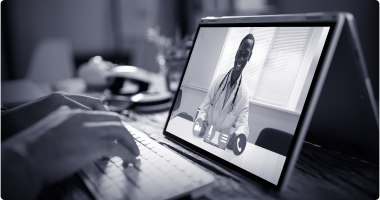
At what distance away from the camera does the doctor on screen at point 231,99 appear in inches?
19.3

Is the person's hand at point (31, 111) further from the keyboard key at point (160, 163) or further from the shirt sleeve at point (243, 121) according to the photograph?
the shirt sleeve at point (243, 121)

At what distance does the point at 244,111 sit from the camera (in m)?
0.48

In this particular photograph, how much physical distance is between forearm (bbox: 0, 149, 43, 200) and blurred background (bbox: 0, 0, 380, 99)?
178 cm

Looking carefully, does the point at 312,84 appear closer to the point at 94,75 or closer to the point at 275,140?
the point at 275,140

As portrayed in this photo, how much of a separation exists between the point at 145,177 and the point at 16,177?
0.20 metres

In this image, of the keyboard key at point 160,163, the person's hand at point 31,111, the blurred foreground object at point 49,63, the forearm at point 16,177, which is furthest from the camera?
the blurred foreground object at point 49,63

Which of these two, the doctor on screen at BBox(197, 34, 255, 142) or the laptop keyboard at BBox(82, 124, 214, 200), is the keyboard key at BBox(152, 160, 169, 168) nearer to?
the laptop keyboard at BBox(82, 124, 214, 200)

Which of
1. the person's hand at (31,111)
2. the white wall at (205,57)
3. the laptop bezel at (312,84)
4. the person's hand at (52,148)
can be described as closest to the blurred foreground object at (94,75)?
the person's hand at (31,111)

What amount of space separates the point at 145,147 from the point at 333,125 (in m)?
0.46

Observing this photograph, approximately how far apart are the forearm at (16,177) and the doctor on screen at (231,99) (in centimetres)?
36

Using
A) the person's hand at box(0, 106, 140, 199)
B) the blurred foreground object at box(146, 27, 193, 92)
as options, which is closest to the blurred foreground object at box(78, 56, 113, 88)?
the blurred foreground object at box(146, 27, 193, 92)

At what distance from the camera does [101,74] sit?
1.33m

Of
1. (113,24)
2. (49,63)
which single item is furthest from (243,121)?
(113,24)

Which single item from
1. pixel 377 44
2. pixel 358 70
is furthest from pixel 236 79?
pixel 377 44
